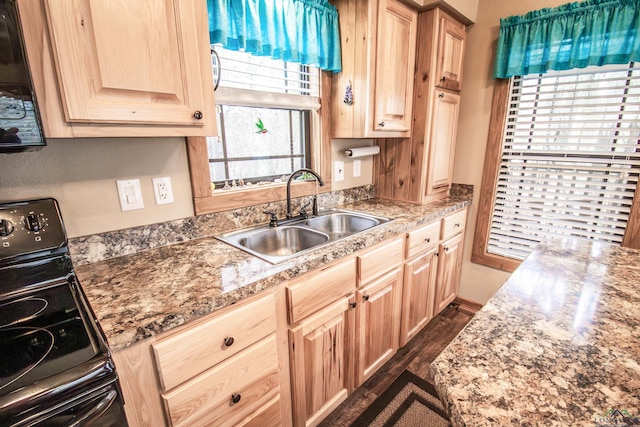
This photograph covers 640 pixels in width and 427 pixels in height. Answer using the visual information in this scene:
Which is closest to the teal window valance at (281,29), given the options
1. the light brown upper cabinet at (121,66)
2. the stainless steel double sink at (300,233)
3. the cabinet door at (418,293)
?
the light brown upper cabinet at (121,66)

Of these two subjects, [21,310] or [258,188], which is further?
[258,188]

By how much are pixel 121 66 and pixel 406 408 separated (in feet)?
6.50

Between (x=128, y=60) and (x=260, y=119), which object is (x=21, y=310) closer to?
(x=128, y=60)

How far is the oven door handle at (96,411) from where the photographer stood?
25.1 inches

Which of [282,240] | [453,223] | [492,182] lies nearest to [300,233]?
[282,240]

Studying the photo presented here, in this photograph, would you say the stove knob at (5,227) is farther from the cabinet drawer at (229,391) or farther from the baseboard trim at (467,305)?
the baseboard trim at (467,305)

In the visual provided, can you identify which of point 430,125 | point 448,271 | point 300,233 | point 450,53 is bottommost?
point 448,271

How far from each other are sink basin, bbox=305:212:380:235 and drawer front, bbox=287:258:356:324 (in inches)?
18.6

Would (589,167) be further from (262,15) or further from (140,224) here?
(140,224)

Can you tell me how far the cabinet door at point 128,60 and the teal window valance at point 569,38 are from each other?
203 centimetres

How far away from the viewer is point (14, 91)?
75 cm

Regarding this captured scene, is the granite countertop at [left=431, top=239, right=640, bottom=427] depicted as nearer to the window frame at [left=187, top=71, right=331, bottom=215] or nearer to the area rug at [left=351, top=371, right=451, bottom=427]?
the area rug at [left=351, top=371, right=451, bottom=427]

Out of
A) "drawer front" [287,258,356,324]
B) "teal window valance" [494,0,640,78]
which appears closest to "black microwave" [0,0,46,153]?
"drawer front" [287,258,356,324]

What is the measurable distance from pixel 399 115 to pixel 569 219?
4.57ft
